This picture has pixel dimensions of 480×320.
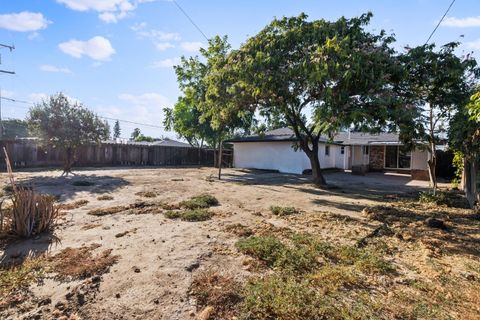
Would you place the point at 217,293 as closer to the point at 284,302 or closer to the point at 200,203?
the point at 284,302

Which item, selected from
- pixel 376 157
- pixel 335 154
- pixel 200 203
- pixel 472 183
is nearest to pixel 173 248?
pixel 200 203

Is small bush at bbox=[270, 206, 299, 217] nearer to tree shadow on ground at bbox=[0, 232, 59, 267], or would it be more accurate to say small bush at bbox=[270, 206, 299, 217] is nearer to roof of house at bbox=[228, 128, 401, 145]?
tree shadow on ground at bbox=[0, 232, 59, 267]

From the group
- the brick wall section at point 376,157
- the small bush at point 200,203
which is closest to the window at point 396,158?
the brick wall section at point 376,157

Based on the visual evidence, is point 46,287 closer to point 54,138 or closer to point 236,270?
point 236,270

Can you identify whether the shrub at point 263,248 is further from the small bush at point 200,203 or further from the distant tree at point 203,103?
the distant tree at point 203,103

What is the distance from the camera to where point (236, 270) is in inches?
145

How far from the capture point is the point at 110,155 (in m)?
21.9

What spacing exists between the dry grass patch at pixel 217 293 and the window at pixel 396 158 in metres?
21.1

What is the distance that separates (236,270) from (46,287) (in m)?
2.15


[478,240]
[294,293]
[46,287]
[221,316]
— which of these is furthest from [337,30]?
[46,287]

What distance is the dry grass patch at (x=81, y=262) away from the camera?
347 centimetres

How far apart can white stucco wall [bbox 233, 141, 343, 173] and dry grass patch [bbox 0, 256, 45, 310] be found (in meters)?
16.7

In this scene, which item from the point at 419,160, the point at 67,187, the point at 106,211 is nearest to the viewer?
the point at 106,211

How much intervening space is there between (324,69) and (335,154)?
16.8 meters
